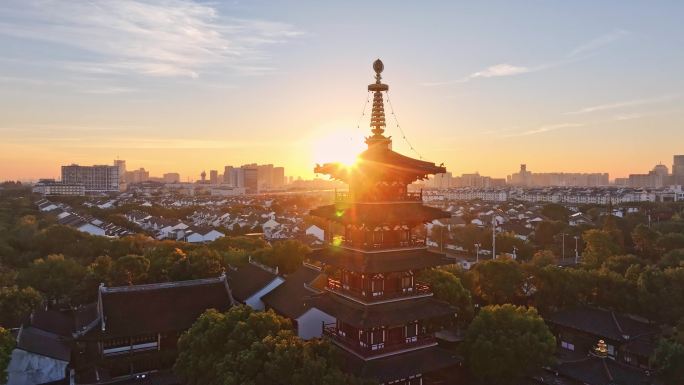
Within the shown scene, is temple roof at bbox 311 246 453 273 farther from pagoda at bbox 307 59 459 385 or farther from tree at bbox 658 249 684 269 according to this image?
tree at bbox 658 249 684 269

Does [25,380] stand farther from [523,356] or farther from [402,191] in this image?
[523,356]

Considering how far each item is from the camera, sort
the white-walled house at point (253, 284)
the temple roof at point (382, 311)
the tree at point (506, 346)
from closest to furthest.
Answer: the temple roof at point (382, 311) < the tree at point (506, 346) < the white-walled house at point (253, 284)

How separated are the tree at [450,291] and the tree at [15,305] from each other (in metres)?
32.7

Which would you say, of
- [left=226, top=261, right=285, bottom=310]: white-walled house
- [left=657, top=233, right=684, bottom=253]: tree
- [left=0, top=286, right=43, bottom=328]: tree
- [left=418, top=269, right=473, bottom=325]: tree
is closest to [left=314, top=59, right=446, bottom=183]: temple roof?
[left=418, top=269, right=473, bottom=325]: tree

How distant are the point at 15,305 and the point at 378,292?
3282 centimetres

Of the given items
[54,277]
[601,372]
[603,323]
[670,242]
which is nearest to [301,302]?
[601,372]

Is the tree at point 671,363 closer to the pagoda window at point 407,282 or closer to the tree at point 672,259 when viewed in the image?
the pagoda window at point 407,282

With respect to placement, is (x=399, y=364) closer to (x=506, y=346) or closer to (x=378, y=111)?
(x=506, y=346)

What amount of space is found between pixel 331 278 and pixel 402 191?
684cm

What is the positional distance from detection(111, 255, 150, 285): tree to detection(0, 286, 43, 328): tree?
20.7ft

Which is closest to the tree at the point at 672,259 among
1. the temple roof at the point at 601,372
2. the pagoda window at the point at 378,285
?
the temple roof at the point at 601,372

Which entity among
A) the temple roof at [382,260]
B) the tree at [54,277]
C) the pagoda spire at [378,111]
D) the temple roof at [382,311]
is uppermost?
the pagoda spire at [378,111]

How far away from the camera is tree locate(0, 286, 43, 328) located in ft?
129

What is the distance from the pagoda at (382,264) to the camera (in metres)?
24.3
